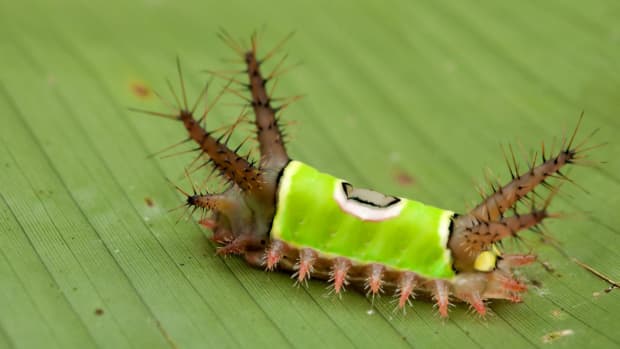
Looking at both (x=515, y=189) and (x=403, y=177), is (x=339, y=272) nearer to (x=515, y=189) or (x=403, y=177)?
(x=515, y=189)

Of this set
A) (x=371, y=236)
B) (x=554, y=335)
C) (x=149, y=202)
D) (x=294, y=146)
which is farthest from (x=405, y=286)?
(x=294, y=146)

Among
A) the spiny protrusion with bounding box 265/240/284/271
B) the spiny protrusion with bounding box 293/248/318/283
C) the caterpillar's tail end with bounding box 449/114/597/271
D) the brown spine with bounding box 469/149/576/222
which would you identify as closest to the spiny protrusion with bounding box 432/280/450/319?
the caterpillar's tail end with bounding box 449/114/597/271

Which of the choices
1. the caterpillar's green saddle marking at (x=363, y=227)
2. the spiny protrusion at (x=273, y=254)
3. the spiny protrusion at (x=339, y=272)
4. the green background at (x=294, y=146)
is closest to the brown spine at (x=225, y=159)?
the caterpillar's green saddle marking at (x=363, y=227)

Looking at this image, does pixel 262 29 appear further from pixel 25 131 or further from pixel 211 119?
pixel 25 131

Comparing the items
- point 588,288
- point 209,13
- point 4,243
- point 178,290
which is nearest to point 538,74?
point 588,288

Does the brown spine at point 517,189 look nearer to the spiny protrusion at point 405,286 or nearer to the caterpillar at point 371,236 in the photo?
the caterpillar at point 371,236
